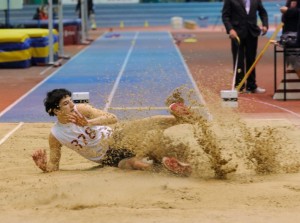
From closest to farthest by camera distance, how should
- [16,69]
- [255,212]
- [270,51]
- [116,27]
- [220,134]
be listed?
[255,212], [220,134], [16,69], [270,51], [116,27]

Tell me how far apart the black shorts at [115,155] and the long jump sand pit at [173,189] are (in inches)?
3.0

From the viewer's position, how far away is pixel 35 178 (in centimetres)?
817

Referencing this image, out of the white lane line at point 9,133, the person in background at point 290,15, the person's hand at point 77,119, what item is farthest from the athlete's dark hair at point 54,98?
the person in background at point 290,15

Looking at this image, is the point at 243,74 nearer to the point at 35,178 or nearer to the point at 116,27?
the point at 35,178

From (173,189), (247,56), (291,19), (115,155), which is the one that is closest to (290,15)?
(291,19)

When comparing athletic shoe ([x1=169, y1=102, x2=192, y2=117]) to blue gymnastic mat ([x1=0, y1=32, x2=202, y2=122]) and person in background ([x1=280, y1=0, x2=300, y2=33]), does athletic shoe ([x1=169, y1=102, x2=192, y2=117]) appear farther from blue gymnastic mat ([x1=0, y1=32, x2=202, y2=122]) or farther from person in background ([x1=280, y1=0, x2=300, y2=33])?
person in background ([x1=280, y1=0, x2=300, y2=33])

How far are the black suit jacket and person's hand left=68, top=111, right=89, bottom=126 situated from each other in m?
8.11

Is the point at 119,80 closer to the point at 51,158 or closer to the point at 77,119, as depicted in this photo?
the point at 51,158

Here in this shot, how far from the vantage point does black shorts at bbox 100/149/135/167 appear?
27.6 ft

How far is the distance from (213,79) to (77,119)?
1037 centimetres

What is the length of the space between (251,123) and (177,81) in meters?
6.24

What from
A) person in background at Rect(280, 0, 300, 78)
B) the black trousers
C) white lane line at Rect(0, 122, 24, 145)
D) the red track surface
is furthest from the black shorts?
the black trousers

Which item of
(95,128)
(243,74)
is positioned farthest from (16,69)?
(95,128)

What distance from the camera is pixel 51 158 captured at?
8.55 metres
